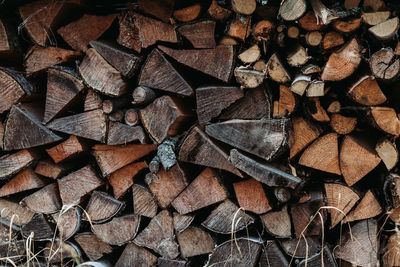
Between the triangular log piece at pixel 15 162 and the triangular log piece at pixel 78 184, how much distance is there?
0.19m

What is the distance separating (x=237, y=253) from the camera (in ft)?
5.89

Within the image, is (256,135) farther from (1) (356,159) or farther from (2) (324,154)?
(1) (356,159)

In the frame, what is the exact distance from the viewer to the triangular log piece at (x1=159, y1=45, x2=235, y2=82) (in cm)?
160

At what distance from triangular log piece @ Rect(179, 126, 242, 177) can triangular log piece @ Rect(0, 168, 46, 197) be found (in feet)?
2.82

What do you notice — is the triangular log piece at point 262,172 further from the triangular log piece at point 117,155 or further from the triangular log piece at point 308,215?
the triangular log piece at point 117,155

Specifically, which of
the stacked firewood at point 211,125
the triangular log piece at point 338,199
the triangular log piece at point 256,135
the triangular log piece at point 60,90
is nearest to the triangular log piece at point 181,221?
the stacked firewood at point 211,125

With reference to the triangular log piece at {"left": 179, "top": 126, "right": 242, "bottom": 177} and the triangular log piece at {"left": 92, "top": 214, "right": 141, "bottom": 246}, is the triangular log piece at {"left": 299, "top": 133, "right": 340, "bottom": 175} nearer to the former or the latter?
the triangular log piece at {"left": 179, "top": 126, "right": 242, "bottom": 177}

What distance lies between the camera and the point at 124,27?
172 cm

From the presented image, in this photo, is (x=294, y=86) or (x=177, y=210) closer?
(x=294, y=86)

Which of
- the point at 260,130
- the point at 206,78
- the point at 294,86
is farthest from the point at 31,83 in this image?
the point at 294,86

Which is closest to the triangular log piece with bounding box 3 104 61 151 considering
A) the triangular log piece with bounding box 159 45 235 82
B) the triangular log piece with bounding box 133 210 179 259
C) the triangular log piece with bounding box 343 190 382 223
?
the triangular log piece with bounding box 133 210 179 259

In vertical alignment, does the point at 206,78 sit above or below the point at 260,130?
above

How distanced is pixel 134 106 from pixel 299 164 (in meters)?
0.86

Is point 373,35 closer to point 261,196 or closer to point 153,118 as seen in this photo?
point 261,196
